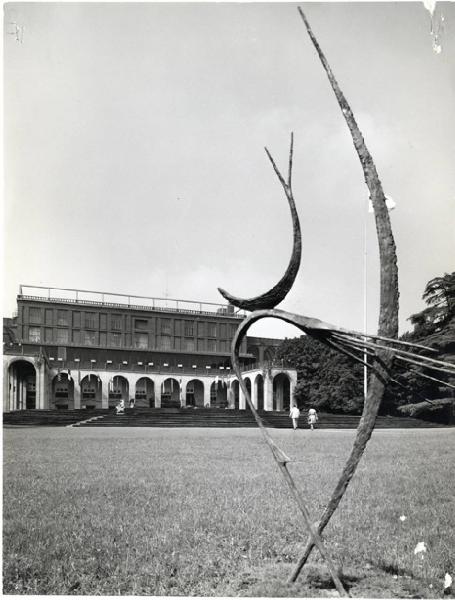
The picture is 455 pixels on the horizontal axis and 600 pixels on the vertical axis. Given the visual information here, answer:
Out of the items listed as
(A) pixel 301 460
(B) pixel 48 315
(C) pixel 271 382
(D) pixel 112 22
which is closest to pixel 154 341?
(B) pixel 48 315

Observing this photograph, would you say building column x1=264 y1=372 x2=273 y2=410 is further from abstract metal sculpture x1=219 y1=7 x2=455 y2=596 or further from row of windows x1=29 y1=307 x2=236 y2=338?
abstract metal sculpture x1=219 y1=7 x2=455 y2=596

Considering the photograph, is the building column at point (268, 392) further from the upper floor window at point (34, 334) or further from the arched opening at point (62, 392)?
the upper floor window at point (34, 334)

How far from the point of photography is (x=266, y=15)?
967 cm

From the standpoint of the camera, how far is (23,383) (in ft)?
159

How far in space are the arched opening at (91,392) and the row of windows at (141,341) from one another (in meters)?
3.36

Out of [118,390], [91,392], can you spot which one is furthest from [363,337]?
[118,390]

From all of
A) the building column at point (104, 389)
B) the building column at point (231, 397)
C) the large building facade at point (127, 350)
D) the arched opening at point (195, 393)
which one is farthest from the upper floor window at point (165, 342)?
the building column at point (231, 397)

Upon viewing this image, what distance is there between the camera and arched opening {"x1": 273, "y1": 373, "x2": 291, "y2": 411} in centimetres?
4456

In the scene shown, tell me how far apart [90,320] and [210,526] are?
148ft

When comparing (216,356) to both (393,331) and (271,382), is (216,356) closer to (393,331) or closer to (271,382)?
(271,382)

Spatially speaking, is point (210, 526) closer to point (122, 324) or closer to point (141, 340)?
point (122, 324)

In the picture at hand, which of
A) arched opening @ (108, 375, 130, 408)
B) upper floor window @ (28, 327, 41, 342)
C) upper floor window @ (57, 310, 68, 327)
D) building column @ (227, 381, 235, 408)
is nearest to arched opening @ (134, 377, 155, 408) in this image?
arched opening @ (108, 375, 130, 408)

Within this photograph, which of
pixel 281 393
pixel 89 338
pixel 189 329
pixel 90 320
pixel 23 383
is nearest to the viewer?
pixel 281 393

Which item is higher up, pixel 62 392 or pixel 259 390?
pixel 259 390
